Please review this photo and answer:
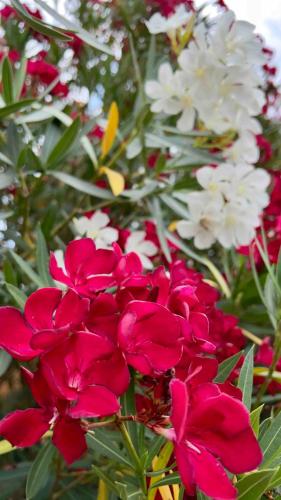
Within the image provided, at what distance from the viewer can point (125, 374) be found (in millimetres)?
458

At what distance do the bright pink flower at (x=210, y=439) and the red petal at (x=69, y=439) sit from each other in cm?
7

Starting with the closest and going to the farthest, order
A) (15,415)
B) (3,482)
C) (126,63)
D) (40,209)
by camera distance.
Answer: (15,415), (3,482), (40,209), (126,63)

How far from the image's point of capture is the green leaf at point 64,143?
3.41 ft

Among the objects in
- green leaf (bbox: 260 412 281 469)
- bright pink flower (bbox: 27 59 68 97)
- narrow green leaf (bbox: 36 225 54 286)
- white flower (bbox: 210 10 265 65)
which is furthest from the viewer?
bright pink flower (bbox: 27 59 68 97)

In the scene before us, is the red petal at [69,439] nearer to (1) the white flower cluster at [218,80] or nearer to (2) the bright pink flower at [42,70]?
(1) the white flower cluster at [218,80]

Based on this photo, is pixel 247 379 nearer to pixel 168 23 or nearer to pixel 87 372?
pixel 87 372

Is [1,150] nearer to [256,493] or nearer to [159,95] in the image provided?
[159,95]

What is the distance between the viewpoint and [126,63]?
1820 millimetres

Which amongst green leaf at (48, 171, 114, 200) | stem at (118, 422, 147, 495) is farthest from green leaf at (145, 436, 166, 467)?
green leaf at (48, 171, 114, 200)

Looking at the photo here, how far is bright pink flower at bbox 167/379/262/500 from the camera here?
397 mm

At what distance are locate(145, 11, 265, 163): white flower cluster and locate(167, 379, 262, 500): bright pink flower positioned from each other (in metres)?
0.74

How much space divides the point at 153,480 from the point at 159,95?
0.77m

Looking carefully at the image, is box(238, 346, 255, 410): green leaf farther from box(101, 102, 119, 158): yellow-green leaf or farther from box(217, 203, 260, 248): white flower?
box(101, 102, 119, 158): yellow-green leaf

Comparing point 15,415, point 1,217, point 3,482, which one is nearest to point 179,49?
point 1,217
